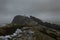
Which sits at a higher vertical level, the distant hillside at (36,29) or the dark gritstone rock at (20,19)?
the dark gritstone rock at (20,19)

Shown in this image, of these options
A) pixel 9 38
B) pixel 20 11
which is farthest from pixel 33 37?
pixel 20 11

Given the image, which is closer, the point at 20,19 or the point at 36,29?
the point at 36,29

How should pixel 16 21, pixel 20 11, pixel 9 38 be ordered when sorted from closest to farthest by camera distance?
pixel 9 38
pixel 16 21
pixel 20 11

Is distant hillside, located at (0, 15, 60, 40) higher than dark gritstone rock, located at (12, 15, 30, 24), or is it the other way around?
dark gritstone rock, located at (12, 15, 30, 24)

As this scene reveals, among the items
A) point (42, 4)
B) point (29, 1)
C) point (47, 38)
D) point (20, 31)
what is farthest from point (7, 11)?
point (47, 38)

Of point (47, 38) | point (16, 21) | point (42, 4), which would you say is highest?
point (42, 4)

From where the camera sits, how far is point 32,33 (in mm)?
1304

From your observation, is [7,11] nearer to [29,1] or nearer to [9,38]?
[29,1]

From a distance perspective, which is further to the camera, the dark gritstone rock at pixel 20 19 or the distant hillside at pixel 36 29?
the dark gritstone rock at pixel 20 19

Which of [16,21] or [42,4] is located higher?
[42,4]

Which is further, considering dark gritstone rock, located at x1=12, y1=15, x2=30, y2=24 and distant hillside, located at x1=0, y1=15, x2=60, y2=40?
dark gritstone rock, located at x1=12, y1=15, x2=30, y2=24

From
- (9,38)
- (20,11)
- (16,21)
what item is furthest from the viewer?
(20,11)

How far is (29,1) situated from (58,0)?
33 cm

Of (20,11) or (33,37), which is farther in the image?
(20,11)
